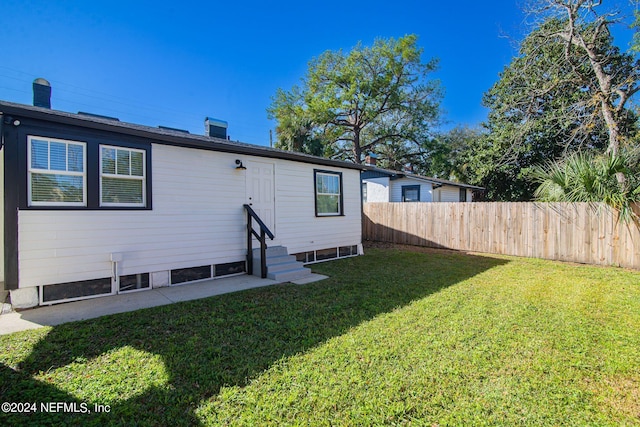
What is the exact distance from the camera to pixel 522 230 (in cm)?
868

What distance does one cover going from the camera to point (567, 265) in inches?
290

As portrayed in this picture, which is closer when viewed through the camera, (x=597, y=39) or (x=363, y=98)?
(x=597, y=39)

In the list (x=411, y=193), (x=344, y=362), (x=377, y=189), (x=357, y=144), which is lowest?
(x=344, y=362)

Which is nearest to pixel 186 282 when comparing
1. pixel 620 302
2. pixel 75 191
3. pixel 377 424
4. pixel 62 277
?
pixel 62 277

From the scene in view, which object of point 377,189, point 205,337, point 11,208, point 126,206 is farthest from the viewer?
point 377,189

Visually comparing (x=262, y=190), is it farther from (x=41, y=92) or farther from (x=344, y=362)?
(x=41, y=92)

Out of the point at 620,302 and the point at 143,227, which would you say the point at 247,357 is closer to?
the point at 143,227

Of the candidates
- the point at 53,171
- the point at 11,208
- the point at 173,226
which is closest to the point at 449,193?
the point at 173,226

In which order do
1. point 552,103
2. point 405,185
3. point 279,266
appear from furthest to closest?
point 405,185, point 552,103, point 279,266

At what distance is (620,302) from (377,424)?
4.94m

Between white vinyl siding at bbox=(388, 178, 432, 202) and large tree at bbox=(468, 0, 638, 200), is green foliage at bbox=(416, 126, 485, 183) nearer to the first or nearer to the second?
large tree at bbox=(468, 0, 638, 200)

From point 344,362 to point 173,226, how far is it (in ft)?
14.1

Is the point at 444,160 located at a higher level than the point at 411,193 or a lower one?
higher

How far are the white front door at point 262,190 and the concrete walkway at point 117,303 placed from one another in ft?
5.21
